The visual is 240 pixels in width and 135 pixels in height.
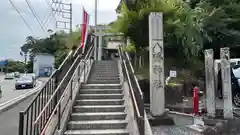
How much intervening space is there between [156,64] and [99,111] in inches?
91.0

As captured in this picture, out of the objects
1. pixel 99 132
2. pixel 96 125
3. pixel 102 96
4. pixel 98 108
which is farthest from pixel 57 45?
pixel 99 132

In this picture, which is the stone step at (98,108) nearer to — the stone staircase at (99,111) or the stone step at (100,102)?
the stone staircase at (99,111)

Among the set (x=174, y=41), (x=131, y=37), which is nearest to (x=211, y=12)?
(x=174, y=41)

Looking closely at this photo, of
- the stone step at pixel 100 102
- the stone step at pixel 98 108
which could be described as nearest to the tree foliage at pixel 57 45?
the stone step at pixel 100 102

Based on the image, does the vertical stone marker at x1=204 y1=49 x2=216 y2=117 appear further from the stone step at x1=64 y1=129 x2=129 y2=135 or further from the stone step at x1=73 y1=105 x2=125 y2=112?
the stone step at x1=64 y1=129 x2=129 y2=135

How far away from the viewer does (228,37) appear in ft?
48.9

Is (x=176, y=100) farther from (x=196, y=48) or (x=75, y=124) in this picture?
(x=75, y=124)

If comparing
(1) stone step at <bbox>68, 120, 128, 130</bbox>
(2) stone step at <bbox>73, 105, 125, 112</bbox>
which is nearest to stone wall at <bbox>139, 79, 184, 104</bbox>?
(2) stone step at <bbox>73, 105, 125, 112</bbox>

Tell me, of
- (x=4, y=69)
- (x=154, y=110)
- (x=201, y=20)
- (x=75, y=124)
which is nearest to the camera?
(x=75, y=124)

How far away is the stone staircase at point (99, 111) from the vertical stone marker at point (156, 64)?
1.00 m

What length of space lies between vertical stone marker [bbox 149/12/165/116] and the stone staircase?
1.00 metres

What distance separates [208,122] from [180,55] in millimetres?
4469

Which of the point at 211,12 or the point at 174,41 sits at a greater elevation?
the point at 211,12

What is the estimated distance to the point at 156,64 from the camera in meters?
7.88
